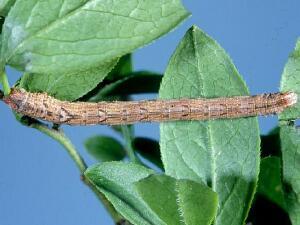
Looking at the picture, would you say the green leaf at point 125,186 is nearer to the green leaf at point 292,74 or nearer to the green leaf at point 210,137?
the green leaf at point 210,137

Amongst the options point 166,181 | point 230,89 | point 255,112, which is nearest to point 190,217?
point 166,181

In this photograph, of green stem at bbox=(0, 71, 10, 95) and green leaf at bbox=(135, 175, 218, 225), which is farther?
green stem at bbox=(0, 71, 10, 95)

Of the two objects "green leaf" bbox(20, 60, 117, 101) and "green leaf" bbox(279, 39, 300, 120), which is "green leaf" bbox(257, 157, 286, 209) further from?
"green leaf" bbox(20, 60, 117, 101)

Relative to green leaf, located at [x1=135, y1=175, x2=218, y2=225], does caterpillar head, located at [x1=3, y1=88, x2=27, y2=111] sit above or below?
above

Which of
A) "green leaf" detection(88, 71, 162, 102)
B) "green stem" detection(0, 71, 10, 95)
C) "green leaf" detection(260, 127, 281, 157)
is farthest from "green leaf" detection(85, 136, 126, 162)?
"green stem" detection(0, 71, 10, 95)

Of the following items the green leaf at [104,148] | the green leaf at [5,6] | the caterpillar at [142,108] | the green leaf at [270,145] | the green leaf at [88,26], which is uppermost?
the green leaf at [5,6]

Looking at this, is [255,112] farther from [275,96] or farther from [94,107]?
[94,107]

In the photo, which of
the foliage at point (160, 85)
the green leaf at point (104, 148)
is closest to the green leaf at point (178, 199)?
the foliage at point (160, 85)

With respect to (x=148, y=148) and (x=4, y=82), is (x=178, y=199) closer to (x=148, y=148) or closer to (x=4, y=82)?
(x=4, y=82)

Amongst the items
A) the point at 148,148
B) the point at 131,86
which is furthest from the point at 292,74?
the point at 148,148
